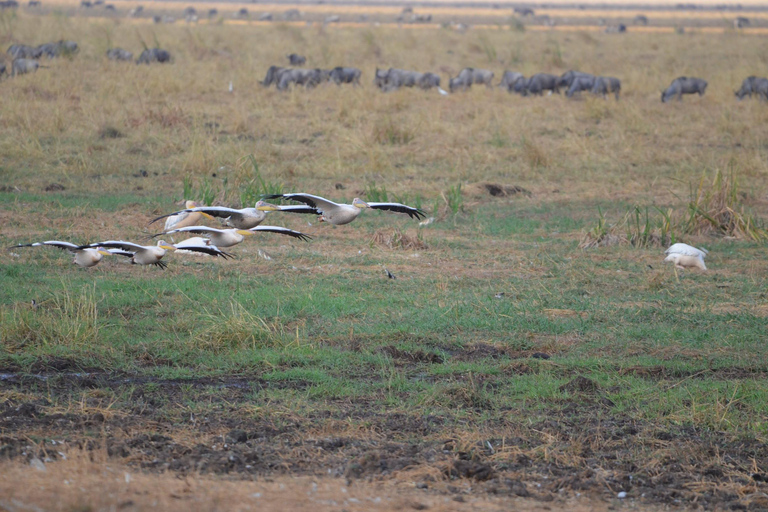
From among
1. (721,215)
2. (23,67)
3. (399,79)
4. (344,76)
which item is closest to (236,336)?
(721,215)

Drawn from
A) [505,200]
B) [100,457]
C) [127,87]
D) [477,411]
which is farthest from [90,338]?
[127,87]

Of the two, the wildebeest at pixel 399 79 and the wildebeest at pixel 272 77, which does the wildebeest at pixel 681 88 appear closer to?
the wildebeest at pixel 399 79

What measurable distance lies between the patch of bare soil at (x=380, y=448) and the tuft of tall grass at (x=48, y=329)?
1.78ft

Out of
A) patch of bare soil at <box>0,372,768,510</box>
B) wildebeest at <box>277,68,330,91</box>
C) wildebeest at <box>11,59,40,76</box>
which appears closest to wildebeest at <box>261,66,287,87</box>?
wildebeest at <box>277,68,330,91</box>

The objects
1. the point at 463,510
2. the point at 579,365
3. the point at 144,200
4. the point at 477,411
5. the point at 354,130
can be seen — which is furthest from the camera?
the point at 354,130

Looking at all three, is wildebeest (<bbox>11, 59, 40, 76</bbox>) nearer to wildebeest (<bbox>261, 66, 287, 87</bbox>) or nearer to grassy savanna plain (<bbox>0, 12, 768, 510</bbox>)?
grassy savanna plain (<bbox>0, 12, 768, 510</bbox>)

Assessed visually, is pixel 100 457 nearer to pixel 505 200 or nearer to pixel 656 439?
pixel 656 439

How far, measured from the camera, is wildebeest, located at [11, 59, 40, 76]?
1869cm

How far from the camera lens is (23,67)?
18.9m

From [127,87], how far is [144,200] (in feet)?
25.0

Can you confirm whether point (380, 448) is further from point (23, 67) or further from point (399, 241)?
point (23, 67)

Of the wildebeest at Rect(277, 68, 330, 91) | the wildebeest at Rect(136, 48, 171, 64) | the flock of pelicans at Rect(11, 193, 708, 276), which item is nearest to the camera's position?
the flock of pelicans at Rect(11, 193, 708, 276)

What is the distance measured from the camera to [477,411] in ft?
16.6

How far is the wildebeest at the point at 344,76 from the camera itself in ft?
70.2
